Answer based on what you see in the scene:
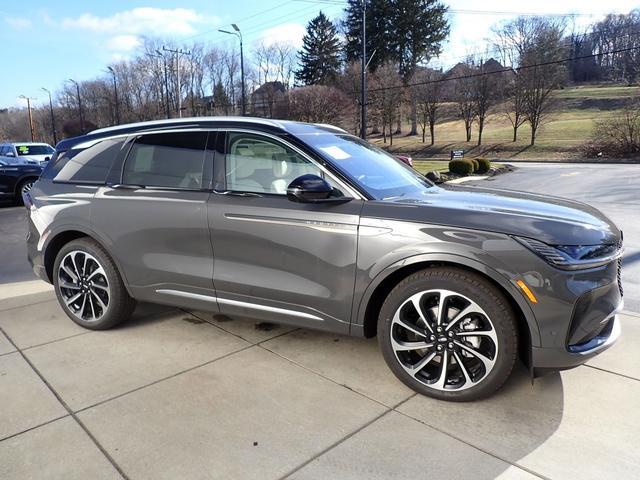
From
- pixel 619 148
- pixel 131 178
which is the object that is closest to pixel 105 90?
pixel 619 148

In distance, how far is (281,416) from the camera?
2.79 metres

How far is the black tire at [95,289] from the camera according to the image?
395 cm

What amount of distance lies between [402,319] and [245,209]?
4.23 feet

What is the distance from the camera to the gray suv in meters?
2.67

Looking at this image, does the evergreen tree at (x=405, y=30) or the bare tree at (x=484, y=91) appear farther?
the evergreen tree at (x=405, y=30)

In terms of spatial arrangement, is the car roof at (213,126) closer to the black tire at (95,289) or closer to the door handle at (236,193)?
the door handle at (236,193)

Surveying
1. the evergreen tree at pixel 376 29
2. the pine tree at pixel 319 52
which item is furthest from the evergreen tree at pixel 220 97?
the evergreen tree at pixel 376 29

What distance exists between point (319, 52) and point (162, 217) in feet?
234

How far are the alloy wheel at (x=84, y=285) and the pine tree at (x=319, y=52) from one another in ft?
223

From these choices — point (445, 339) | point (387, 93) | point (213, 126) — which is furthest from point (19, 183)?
point (387, 93)

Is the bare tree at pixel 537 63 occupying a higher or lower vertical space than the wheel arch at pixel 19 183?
higher

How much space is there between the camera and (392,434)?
8.58 ft

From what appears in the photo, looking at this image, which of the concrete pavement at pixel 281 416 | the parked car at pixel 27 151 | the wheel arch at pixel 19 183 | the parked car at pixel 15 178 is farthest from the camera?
the parked car at pixel 27 151

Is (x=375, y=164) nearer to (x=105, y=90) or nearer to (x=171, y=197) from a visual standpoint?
(x=171, y=197)
